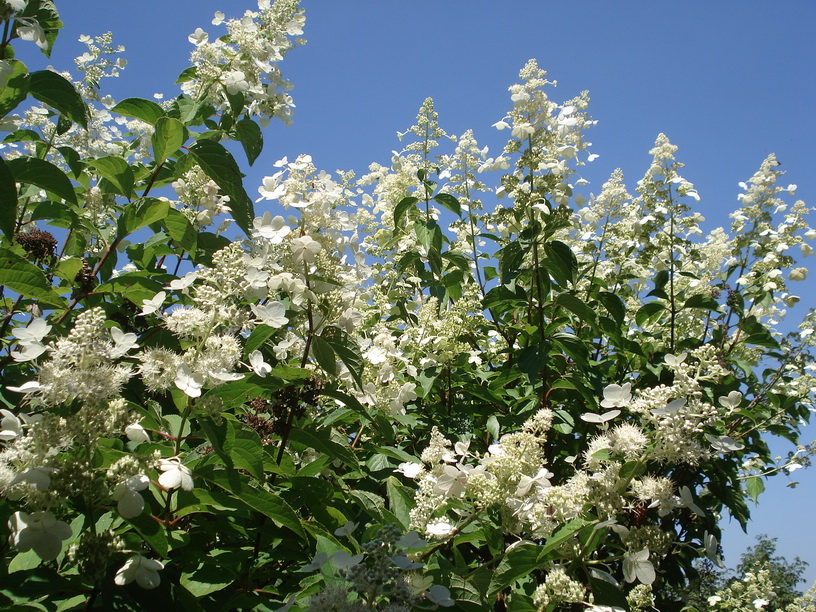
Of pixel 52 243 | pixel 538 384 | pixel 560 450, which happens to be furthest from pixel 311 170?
pixel 560 450

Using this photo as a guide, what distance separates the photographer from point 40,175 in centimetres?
218

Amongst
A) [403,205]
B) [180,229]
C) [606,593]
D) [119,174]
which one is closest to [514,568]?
[606,593]

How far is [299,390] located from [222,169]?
107 centimetres

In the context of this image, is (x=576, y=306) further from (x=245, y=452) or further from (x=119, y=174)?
(x=119, y=174)

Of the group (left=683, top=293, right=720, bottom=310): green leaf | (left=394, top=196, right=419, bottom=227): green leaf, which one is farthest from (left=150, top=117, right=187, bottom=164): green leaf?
(left=683, top=293, right=720, bottom=310): green leaf

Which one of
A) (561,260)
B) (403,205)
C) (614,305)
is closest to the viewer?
(561,260)

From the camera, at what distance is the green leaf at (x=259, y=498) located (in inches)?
69.3

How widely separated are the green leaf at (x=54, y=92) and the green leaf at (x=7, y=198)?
17.0 inches

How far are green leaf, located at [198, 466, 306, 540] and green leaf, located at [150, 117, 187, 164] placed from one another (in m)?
1.52

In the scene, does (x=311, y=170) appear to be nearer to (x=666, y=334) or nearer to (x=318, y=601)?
(x=318, y=601)

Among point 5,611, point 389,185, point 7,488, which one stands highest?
point 389,185

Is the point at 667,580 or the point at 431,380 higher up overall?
the point at 431,380

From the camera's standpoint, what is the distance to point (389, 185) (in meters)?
5.08

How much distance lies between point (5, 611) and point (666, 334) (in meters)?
4.30
